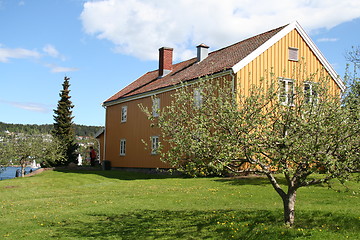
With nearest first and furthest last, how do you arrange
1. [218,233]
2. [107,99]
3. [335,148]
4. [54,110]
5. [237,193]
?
[335,148] < [218,233] < [237,193] < [107,99] < [54,110]

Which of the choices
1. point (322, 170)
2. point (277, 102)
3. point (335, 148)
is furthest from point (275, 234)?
point (277, 102)

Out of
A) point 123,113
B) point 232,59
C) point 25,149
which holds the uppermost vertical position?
point 232,59

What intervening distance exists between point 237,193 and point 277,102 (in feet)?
23.0

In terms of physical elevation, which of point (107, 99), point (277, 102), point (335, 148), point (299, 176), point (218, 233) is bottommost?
point (218, 233)

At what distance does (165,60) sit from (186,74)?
5.47 m

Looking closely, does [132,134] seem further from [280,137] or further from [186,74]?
[280,137]

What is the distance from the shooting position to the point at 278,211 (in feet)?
38.2

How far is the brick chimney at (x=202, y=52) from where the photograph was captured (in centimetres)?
2808

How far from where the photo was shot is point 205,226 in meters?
10.9

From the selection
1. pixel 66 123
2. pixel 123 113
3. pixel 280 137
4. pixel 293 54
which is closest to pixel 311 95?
pixel 280 137

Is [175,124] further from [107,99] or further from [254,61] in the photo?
[107,99]

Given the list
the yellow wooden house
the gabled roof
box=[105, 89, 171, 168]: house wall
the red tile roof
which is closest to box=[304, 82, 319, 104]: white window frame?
the yellow wooden house

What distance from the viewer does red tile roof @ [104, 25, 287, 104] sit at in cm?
2264

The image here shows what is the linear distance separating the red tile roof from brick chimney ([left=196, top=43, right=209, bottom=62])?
1.13 feet
